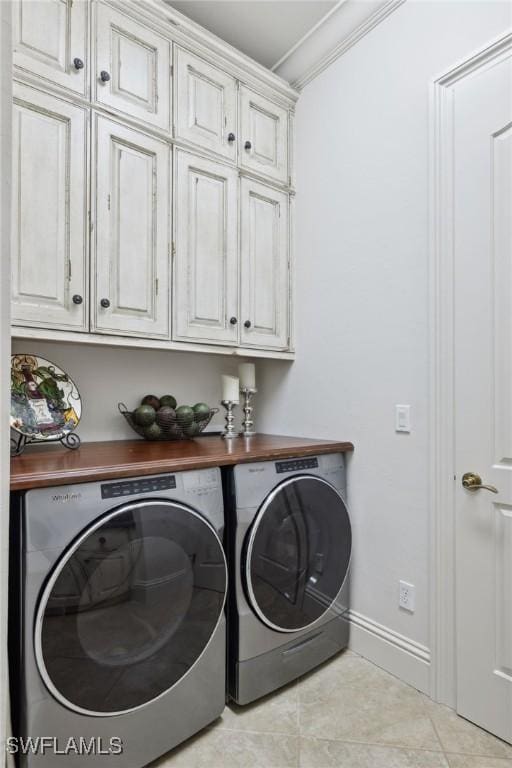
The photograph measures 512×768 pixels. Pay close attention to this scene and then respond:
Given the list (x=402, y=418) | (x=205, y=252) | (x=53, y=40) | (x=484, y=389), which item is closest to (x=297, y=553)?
(x=402, y=418)

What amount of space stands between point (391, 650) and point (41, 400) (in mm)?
1752

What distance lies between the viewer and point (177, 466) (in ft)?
4.84

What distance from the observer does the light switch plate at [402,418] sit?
6.02 ft

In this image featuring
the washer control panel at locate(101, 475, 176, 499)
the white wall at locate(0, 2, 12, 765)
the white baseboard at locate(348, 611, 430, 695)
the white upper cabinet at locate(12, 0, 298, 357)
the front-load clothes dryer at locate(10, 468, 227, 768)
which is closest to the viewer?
the white wall at locate(0, 2, 12, 765)

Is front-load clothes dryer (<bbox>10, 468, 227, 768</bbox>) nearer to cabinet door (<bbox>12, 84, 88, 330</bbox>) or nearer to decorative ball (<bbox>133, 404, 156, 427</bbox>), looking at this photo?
decorative ball (<bbox>133, 404, 156, 427</bbox>)

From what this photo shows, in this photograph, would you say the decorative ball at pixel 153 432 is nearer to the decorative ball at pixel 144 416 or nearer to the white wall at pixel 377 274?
the decorative ball at pixel 144 416

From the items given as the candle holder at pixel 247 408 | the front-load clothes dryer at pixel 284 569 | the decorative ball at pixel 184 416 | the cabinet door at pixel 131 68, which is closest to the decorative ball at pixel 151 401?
the decorative ball at pixel 184 416

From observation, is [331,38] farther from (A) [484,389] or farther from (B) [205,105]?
(A) [484,389]

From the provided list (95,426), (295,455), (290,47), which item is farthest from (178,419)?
(290,47)

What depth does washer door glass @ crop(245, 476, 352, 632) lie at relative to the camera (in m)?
1.67

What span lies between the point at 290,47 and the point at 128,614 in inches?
104

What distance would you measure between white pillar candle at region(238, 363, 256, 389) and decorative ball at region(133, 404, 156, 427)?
59 cm

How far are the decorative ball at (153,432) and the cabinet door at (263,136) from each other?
136cm

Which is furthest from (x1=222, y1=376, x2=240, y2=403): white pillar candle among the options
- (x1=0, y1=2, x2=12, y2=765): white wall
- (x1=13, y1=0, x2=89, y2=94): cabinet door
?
(x1=0, y1=2, x2=12, y2=765): white wall
